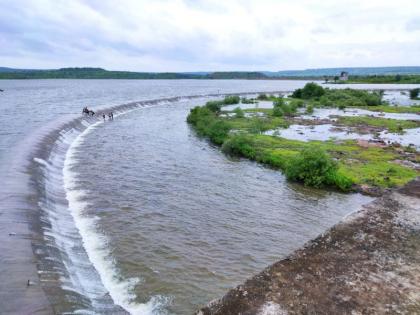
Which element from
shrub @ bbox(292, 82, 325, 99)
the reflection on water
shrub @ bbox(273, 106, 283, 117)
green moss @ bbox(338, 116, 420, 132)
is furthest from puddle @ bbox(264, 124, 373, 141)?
shrub @ bbox(292, 82, 325, 99)

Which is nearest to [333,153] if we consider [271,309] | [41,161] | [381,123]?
[41,161]

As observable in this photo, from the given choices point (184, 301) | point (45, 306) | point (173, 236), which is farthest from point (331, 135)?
point (45, 306)

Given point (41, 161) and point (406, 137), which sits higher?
point (41, 161)

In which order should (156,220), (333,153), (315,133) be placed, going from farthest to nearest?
(315,133)
(333,153)
(156,220)

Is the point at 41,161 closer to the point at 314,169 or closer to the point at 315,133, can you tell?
the point at 314,169

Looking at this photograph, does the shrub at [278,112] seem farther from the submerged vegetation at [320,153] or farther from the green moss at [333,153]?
the green moss at [333,153]

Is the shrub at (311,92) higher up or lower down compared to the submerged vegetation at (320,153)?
higher up

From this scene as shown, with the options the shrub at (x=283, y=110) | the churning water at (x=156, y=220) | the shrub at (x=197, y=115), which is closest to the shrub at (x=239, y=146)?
the churning water at (x=156, y=220)
